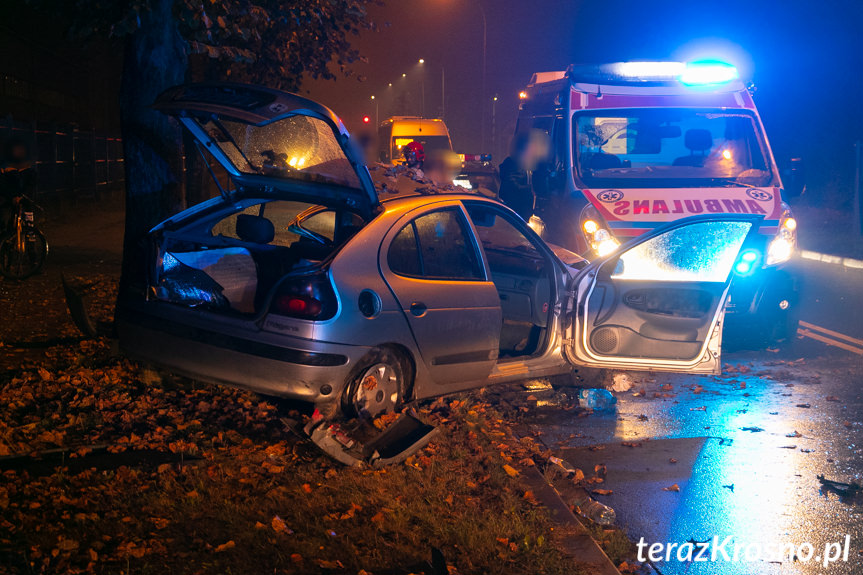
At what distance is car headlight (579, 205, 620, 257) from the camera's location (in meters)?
8.62

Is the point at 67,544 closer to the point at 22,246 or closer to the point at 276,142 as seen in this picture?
the point at 276,142

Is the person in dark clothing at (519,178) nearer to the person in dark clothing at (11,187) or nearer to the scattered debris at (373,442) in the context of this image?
the scattered debris at (373,442)

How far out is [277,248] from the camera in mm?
6168

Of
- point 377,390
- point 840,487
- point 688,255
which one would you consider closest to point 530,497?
point 377,390

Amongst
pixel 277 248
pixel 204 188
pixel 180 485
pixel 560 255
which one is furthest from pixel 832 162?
pixel 180 485

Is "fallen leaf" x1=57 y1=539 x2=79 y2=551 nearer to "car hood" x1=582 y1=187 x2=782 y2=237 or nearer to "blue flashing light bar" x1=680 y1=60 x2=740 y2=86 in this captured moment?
"car hood" x1=582 y1=187 x2=782 y2=237

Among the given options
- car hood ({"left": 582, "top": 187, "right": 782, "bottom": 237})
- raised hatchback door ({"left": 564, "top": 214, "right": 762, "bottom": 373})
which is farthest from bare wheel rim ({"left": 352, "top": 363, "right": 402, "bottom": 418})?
car hood ({"left": 582, "top": 187, "right": 782, "bottom": 237})

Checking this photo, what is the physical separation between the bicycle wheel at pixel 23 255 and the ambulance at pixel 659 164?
6.23m

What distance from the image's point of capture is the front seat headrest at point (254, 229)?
604 centimetres

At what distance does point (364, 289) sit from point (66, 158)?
64.0ft

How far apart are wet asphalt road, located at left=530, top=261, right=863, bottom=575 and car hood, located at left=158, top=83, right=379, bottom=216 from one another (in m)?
2.24

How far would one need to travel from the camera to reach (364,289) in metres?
4.96

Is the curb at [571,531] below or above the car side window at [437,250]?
below

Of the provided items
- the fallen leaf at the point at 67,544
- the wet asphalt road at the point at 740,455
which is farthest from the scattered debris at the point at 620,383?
the fallen leaf at the point at 67,544
